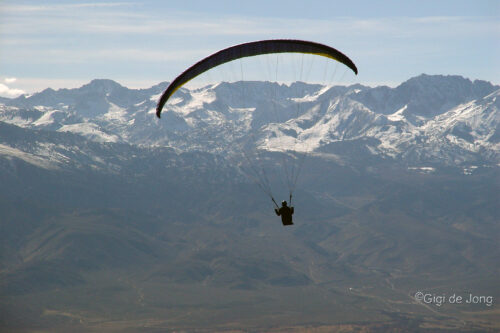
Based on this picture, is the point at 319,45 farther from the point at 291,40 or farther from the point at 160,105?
the point at 160,105

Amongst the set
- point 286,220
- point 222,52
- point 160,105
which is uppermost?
point 222,52

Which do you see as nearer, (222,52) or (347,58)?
(222,52)

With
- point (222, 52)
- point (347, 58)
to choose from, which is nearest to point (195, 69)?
point (222, 52)

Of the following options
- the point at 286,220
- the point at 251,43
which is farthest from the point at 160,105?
the point at 286,220

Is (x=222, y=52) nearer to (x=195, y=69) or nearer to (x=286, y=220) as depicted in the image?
(x=195, y=69)

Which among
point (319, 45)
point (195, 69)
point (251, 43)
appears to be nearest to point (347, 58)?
point (319, 45)

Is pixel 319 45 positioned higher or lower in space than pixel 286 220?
higher
